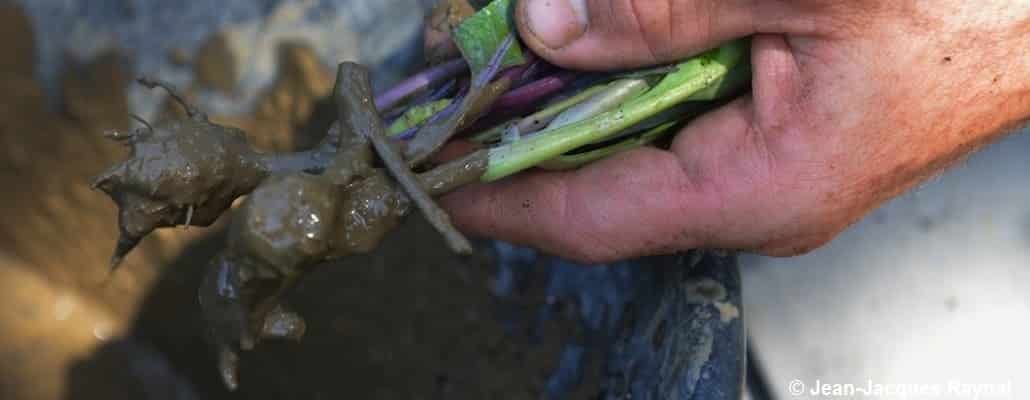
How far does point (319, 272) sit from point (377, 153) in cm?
74

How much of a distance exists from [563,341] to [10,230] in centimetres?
117

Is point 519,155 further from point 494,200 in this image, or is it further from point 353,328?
point 353,328

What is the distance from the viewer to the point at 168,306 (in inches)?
67.4

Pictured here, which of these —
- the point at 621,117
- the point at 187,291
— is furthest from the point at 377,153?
the point at 187,291

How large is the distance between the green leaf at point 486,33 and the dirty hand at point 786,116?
3 cm

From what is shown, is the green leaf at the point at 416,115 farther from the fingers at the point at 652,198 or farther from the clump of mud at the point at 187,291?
the clump of mud at the point at 187,291

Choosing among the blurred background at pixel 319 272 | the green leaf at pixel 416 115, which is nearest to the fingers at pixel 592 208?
the green leaf at pixel 416 115

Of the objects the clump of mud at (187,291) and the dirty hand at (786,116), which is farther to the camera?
the clump of mud at (187,291)

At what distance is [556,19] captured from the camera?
0.87 metres

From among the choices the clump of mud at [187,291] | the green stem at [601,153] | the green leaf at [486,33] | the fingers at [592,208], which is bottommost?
the clump of mud at [187,291]

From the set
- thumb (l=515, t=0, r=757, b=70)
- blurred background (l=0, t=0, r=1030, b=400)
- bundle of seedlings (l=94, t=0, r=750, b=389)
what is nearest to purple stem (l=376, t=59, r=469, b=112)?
bundle of seedlings (l=94, t=0, r=750, b=389)

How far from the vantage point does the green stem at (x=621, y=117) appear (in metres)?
0.83

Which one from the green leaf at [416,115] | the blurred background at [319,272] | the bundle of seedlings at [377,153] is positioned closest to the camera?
the bundle of seedlings at [377,153]

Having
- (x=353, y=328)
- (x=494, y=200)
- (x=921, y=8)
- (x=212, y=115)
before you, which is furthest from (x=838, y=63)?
(x=212, y=115)
